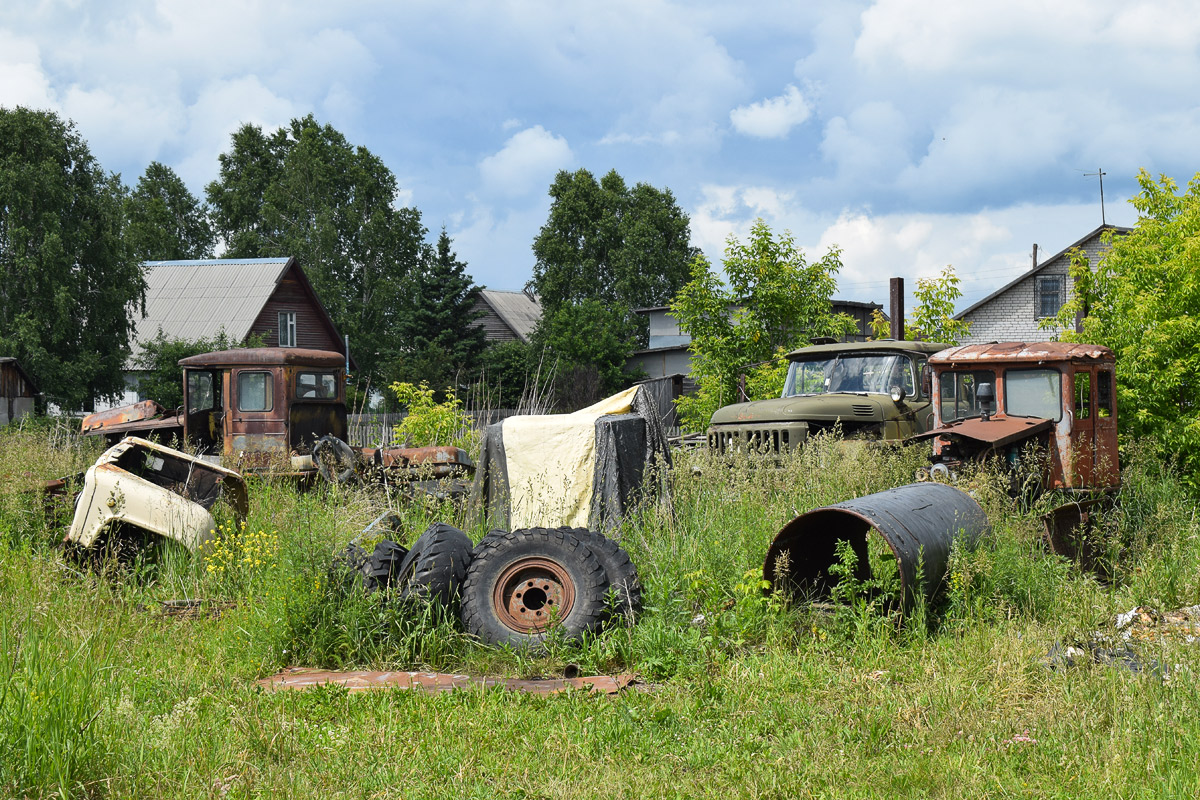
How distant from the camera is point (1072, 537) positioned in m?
7.61

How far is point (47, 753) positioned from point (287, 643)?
229cm

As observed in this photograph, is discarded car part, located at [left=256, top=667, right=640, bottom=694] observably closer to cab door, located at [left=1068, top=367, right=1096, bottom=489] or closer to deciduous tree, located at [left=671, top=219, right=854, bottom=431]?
cab door, located at [left=1068, top=367, right=1096, bottom=489]

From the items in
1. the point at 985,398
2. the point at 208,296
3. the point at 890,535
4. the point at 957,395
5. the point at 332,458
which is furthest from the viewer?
the point at 208,296

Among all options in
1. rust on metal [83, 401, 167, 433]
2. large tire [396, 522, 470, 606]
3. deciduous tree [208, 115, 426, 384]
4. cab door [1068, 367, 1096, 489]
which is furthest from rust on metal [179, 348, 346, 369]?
deciduous tree [208, 115, 426, 384]

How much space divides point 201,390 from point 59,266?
715 inches

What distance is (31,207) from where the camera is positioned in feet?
91.9

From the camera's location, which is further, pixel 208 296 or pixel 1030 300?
pixel 208 296

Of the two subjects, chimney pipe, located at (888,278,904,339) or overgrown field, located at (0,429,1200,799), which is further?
chimney pipe, located at (888,278,904,339)

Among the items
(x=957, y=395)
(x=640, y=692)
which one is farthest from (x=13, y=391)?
(x=640, y=692)

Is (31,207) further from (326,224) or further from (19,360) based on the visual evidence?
(326,224)

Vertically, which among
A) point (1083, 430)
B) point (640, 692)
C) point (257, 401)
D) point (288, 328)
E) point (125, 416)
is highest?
point (288, 328)

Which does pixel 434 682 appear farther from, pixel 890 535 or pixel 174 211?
pixel 174 211

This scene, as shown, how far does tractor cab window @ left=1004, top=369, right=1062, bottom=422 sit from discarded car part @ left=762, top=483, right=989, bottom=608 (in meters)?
3.69

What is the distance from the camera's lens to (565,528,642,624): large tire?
19.1ft
